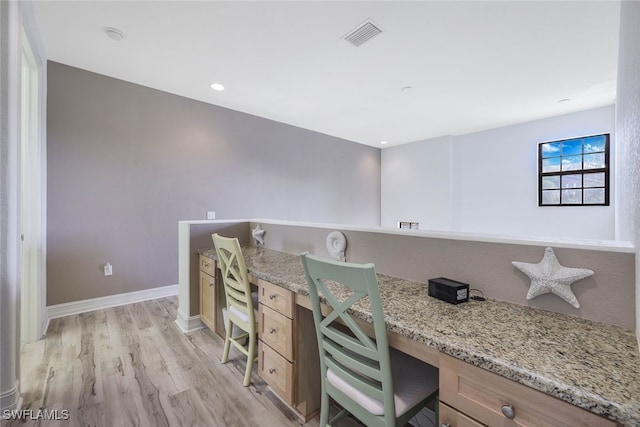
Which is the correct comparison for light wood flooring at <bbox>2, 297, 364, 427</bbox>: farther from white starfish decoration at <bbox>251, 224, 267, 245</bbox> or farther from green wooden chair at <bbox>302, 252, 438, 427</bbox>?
white starfish decoration at <bbox>251, 224, 267, 245</bbox>

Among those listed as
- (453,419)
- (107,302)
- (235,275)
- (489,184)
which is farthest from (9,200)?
(489,184)

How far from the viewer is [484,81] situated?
3.30 metres

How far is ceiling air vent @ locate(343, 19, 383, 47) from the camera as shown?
7.58 feet

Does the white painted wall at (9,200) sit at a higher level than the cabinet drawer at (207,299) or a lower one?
higher

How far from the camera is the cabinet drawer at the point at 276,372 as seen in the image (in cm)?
152

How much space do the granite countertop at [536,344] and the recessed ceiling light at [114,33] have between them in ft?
9.85

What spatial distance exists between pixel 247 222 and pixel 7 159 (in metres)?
1.79

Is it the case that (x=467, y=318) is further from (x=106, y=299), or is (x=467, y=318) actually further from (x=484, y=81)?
(x=106, y=299)

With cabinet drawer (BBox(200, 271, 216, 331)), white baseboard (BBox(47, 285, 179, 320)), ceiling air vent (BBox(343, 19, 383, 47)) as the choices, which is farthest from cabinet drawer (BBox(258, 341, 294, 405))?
ceiling air vent (BBox(343, 19, 383, 47))

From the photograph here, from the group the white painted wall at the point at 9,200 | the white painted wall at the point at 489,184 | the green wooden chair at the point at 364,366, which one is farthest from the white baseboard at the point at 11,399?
the white painted wall at the point at 489,184

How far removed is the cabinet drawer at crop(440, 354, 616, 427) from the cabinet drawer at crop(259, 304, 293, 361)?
2.74 ft

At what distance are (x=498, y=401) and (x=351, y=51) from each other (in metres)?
2.84

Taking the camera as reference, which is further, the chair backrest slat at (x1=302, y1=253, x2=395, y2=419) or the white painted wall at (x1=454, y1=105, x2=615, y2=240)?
the white painted wall at (x1=454, y1=105, x2=615, y2=240)

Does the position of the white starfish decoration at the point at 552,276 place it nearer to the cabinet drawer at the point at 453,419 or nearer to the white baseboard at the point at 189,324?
the cabinet drawer at the point at 453,419
